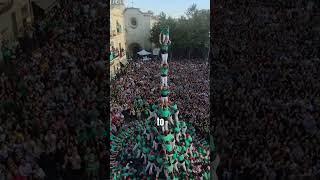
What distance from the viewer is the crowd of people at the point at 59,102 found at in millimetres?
9023

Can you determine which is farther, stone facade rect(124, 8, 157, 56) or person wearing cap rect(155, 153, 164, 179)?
stone facade rect(124, 8, 157, 56)

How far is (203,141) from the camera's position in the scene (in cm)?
1078

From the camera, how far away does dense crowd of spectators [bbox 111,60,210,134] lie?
10641mm

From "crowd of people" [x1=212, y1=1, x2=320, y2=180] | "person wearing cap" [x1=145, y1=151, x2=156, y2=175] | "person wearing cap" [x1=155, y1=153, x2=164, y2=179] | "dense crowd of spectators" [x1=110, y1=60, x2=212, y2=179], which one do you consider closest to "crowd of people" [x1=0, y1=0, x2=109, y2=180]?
"dense crowd of spectators" [x1=110, y1=60, x2=212, y2=179]

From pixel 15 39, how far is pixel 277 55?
7.76 metres

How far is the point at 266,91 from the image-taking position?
13039mm

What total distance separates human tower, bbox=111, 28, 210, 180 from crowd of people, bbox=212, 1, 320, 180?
58 centimetres

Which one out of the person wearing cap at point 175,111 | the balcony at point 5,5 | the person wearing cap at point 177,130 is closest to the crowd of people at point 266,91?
the person wearing cap at point 177,130

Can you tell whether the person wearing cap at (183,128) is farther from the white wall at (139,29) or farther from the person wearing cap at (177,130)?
the white wall at (139,29)

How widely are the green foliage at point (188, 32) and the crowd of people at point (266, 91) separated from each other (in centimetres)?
132

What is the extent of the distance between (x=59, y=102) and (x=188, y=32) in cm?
346

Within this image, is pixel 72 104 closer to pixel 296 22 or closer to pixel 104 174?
pixel 104 174

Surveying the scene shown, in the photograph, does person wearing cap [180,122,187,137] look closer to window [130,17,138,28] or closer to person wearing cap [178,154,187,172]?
person wearing cap [178,154,187,172]

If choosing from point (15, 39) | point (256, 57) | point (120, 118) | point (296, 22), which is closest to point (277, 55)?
point (256, 57)
